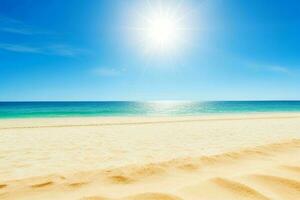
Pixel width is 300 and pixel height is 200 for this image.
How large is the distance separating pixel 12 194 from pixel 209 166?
202cm

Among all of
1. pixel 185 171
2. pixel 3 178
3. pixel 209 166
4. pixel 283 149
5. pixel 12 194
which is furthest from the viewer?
pixel 3 178

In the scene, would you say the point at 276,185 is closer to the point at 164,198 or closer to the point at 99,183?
the point at 164,198

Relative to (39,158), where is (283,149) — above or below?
above

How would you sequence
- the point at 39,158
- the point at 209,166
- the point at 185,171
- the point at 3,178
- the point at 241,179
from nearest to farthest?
the point at 241,179
the point at 185,171
the point at 209,166
the point at 3,178
the point at 39,158

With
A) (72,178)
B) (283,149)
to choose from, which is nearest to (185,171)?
(72,178)

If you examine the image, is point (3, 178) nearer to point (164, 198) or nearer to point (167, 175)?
point (167, 175)

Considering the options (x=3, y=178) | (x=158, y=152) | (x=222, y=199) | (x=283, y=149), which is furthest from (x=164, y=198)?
(x=158, y=152)

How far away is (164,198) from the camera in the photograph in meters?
1.73

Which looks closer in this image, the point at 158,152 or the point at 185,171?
the point at 185,171

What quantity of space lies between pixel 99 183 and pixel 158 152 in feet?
15.0

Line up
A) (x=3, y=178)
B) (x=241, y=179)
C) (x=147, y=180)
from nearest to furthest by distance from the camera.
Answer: (x=241, y=179) → (x=147, y=180) → (x=3, y=178)

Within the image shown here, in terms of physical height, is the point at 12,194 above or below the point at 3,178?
above

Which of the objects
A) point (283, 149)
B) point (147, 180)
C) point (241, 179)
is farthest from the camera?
point (283, 149)

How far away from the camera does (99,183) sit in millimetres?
2178
